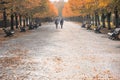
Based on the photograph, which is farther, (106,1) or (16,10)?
(16,10)

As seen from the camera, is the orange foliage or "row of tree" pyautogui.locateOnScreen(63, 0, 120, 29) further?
the orange foliage

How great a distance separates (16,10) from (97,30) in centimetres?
1364

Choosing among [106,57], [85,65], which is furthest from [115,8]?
[85,65]

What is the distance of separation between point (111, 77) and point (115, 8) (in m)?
29.2

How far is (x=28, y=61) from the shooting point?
15219 millimetres

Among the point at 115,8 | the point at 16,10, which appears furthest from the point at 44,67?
the point at 16,10

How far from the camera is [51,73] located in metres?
12.1

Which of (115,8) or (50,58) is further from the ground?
(115,8)

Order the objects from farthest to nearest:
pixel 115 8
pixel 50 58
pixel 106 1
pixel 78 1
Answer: pixel 78 1, pixel 115 8, pixel 106 1, pixel 50 58

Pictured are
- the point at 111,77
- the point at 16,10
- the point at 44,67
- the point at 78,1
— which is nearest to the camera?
the point at 111,77

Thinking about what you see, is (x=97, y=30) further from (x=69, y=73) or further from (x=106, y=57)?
(x=69, y=73)

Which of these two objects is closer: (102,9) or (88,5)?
(102,9)

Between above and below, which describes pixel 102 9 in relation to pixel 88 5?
below

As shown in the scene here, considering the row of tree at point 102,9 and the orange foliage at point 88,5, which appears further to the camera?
the orange foliage at point 88,5
